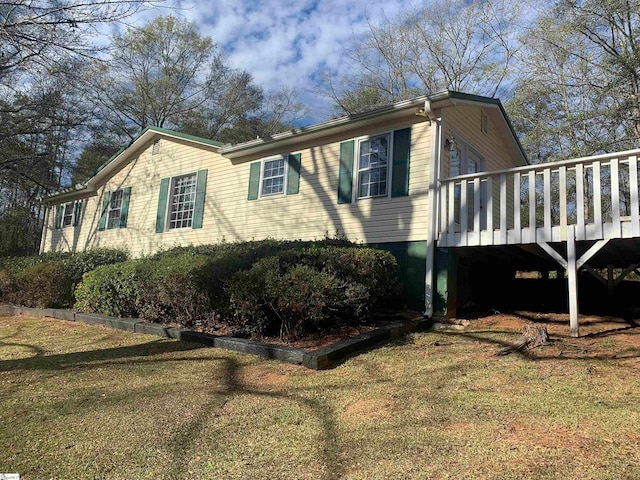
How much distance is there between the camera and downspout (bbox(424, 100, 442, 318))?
280 inches

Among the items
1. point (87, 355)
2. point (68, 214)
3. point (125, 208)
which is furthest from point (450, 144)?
point (68, 214)

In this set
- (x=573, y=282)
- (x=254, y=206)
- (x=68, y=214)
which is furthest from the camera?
(x=68, y=214)

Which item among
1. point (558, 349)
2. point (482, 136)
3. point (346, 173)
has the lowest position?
point (558, 349)

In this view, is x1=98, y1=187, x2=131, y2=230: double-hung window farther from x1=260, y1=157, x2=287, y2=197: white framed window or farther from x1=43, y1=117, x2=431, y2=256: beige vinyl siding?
x1=260, y1=157, x2=287, y2=197: white framed window

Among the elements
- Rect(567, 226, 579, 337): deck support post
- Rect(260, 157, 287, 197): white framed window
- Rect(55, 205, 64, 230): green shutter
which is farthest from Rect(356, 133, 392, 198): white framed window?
Rect(55, 205, 64, 230): green shutter

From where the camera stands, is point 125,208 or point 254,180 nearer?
point 254,180

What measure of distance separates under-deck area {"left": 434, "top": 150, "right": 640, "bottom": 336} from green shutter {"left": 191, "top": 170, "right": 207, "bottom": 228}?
6.61m

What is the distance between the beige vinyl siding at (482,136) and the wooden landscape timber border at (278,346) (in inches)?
Result: 135

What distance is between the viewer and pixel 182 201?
12211 millimetres

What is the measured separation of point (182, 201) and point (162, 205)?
2.08ft

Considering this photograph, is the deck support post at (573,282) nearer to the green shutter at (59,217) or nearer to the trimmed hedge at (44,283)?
the trimmed hedge at (44,283)

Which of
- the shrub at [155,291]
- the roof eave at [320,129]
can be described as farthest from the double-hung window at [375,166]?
the shrub at [155,291]

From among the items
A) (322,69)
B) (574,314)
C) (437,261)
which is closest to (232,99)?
(322,69)

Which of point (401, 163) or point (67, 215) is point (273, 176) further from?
point (67, 215)
